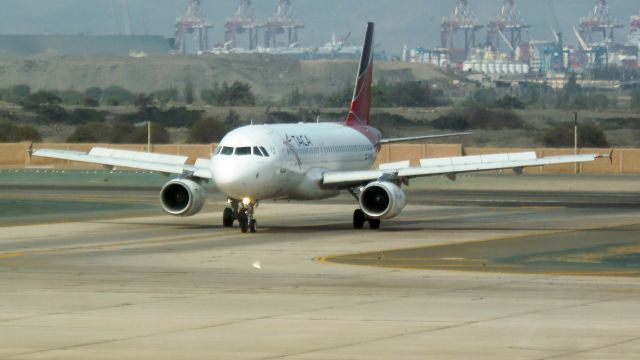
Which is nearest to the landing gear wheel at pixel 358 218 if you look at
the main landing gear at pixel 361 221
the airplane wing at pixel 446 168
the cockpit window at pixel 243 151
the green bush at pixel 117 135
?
the main landing gear at pixel 361 221

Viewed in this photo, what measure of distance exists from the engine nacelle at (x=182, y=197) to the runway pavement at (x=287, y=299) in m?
0.70

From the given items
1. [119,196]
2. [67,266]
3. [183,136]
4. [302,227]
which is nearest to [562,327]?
[67,266]

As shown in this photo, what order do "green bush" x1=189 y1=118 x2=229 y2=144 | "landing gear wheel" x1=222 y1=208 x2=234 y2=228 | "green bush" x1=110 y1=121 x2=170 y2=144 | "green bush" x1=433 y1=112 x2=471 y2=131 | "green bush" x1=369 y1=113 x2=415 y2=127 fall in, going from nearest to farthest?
Answer: "landing gear wheel" x1=222 y1=208 x2=234 y2=228
"green bush" x1=110 y1=121 x2=170 y2=144
"green bush" x1=189 y1=118 x2=229 y2=144
"green bush" x1=369 y1=113 x2=415 y2=127
"green bush" x1=433 y1=112 x2=471 y2=131

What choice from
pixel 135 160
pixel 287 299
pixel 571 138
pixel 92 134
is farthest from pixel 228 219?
pixel 571 138

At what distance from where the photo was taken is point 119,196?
228 ft

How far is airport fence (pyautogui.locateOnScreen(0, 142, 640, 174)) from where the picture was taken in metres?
94.4

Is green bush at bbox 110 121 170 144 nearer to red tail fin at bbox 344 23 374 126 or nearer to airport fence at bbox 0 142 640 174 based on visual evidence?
airport fence at bbox 0 142 640 174

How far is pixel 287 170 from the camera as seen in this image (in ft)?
164

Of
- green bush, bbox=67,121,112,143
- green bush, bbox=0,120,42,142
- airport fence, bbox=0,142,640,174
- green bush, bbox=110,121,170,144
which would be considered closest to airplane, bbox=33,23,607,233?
airport fence, bbox=0,142,640,174

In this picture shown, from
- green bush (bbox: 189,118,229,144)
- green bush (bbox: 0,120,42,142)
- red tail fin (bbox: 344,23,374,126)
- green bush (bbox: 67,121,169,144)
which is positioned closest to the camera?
red tail fin (bbox: 344,23,374,126)

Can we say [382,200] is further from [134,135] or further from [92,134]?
[92,134]

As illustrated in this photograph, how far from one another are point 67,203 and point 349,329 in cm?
3836

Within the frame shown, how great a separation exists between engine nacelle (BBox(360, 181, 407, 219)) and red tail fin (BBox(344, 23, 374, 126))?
11440 mm

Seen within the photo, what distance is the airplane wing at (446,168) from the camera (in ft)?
165
